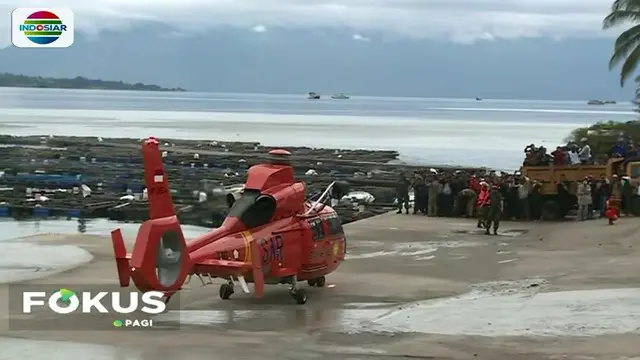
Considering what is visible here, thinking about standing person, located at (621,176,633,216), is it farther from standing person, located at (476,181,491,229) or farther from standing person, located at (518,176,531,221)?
standing person, located at (476,181,491,229)

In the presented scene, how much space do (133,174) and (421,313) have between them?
134ft

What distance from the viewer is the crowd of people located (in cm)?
2689

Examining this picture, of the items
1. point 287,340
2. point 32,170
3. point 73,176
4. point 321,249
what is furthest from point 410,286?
point 32,170

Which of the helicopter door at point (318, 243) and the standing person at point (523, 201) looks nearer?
the helicopter door at point (318, 243)

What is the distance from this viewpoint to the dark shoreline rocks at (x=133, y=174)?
1444 inches

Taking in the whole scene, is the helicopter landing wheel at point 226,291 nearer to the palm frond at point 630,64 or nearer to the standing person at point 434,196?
the standing person at point 434,196

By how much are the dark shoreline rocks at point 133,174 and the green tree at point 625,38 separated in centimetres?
1166

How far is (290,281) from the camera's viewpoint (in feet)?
51.8

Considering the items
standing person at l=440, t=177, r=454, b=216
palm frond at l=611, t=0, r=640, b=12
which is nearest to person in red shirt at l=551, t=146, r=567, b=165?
standing person at l=440, t=177, r=454, b=216

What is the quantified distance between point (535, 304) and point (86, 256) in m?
10.6

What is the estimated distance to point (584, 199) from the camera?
2825 cm

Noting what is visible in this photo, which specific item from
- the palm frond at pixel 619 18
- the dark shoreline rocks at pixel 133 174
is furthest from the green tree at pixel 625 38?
the dark shoreline rocks at pixel 133 174

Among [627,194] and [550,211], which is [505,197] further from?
[627,194]

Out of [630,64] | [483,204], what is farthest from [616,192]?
[630,64]
